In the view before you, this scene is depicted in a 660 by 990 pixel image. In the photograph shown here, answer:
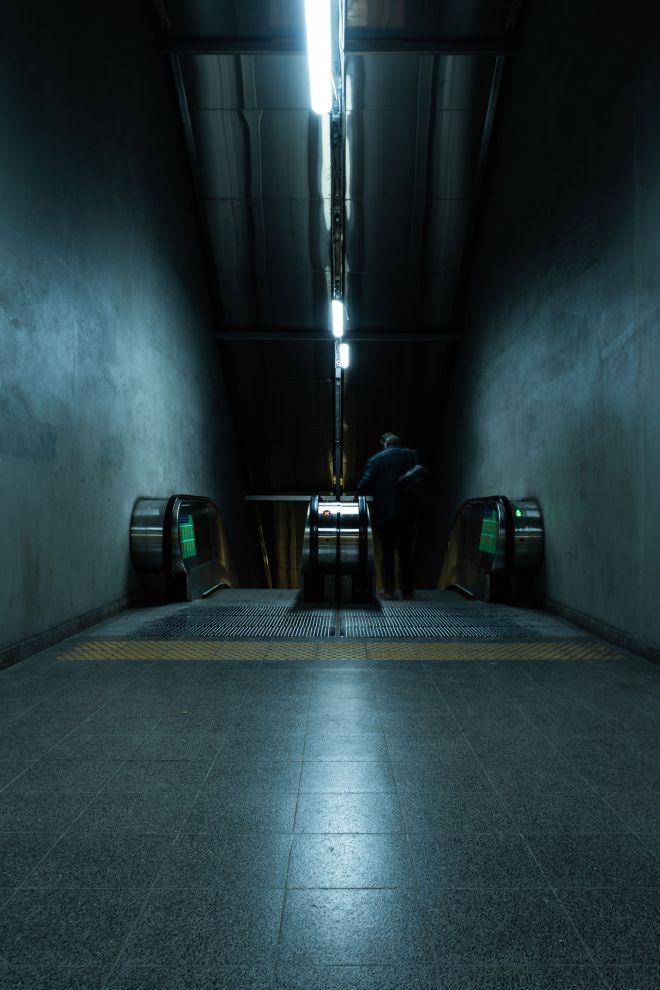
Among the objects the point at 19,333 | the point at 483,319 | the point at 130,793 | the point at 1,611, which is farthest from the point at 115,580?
the point at 483,319

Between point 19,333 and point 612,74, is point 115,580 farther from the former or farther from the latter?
point 612,74

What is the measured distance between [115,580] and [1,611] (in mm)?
1684

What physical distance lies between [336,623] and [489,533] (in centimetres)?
198

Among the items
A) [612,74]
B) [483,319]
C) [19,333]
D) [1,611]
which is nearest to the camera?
[1,611]

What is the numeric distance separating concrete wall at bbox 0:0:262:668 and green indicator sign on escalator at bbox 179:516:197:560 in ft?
1.62

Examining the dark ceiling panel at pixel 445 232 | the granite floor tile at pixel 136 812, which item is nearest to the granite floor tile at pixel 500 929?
the granite floor tile at pixel 136 812

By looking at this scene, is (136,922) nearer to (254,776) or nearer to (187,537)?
(254,776)

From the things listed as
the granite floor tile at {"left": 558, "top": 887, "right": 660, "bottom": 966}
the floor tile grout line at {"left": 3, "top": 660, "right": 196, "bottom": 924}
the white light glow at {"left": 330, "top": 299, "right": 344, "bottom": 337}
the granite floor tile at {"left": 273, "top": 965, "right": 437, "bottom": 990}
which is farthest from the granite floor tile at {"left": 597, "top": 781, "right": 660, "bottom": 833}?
the white light glow at {"left": 330, "top": 299, "right": 344, "bottom": 337}

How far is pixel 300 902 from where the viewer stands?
4.46 feet

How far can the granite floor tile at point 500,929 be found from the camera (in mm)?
1195

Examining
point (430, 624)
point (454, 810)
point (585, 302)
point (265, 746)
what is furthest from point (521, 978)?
point (585, 302)

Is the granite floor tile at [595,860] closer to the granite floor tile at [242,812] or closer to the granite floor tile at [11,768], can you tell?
the granite floor tile at [242,812]

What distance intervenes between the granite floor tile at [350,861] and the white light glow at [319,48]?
5.54 meters

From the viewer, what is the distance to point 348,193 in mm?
7781
